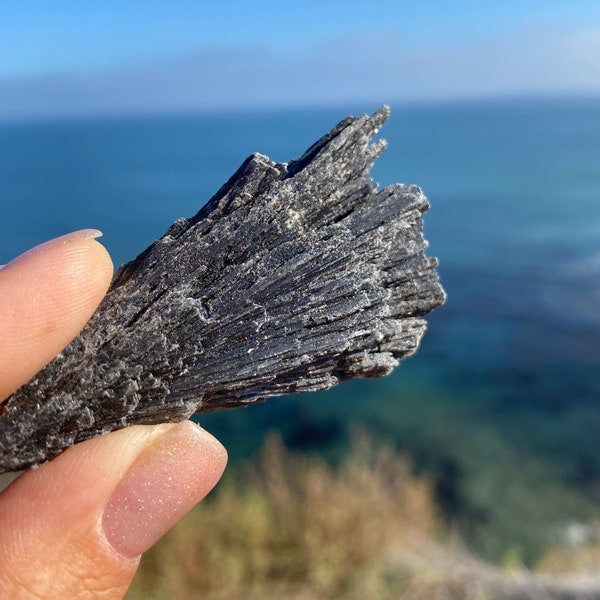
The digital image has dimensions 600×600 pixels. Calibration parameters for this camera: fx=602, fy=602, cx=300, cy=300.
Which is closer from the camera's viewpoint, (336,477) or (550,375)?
(336,477)

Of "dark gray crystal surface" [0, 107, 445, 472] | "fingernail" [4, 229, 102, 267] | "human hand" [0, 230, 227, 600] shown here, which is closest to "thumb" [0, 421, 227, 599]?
"human hand" [0, 230, 227, 600]

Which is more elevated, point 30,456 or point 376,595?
point 30,456

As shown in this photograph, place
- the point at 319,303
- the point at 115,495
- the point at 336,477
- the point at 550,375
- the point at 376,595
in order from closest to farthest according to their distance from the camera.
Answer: the point at 319,303
the point at 115,495
the point at 376,595
the point at 336,477
the point at 550,375

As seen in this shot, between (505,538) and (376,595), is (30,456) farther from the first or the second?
(505,538)

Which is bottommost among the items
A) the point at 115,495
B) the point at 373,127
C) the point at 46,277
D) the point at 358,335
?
the point at 115,495

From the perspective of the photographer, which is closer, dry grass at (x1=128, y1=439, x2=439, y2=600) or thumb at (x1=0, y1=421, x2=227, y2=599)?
thumb at (x1=0, y1=421, x2=227, y2=599)

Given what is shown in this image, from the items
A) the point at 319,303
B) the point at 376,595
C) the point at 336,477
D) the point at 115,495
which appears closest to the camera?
the point at 319,303

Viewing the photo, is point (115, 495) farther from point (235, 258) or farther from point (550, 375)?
point (550, 375)

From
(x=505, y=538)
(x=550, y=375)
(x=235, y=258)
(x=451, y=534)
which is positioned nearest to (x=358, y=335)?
(x=235, y=258)

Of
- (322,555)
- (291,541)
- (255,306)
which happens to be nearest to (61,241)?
(255,306)

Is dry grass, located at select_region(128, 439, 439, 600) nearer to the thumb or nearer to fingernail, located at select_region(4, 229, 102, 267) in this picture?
the thumb
